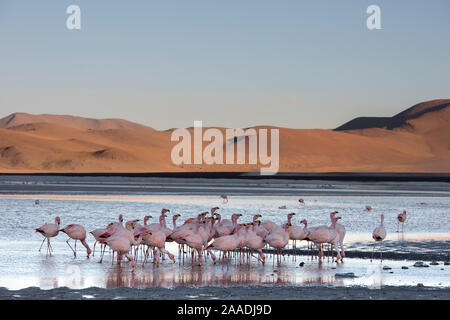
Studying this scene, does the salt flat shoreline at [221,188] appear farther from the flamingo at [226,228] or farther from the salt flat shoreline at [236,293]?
the salt flat shoreline at [236,293]

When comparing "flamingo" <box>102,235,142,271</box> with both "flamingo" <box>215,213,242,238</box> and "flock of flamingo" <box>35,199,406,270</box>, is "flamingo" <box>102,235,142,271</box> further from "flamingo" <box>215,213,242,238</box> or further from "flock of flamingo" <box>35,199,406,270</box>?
"flamingo" <box>215,213,242,238</box>

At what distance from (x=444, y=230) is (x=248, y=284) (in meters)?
10.9

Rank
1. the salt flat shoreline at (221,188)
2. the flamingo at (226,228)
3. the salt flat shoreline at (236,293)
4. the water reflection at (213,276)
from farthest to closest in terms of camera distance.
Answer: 1. the salt flat shoreline at (221,188)
2. the flamingo at (226,228)
3. the water reflection at (213,276)
4. the salt flat shoreline at (236,293)

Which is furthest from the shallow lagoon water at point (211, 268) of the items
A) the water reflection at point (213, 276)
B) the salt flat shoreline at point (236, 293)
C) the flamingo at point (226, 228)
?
the flamingo at point (226, 228)

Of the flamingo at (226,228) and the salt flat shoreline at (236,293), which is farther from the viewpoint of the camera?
the flamingo at (226,228)

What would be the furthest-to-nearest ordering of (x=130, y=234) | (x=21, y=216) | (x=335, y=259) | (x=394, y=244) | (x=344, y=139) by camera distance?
1. (x=344, y=139)
2. (x=21, y=216)
3. (x=394, y=244)
4. (x=335, y=259)
5. (x=130, y=234)

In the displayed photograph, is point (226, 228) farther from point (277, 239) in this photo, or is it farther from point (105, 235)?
point (105, 235)

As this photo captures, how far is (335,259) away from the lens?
603 inches

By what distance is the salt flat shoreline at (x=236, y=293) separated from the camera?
10.4m

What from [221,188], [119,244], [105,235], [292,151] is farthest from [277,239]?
[292,151]

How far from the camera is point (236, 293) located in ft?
35.8

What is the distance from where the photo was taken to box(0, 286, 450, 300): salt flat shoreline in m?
10.4
